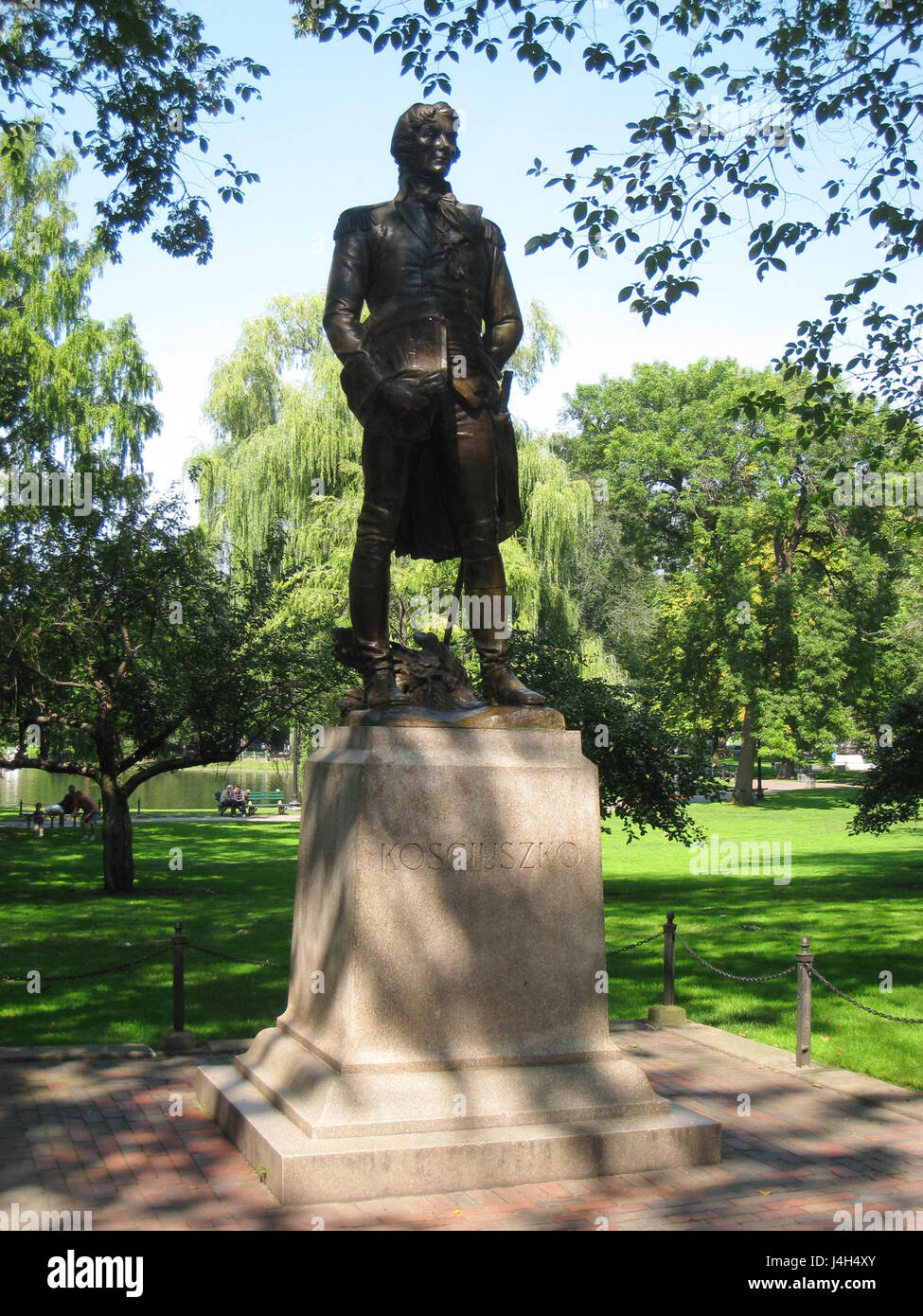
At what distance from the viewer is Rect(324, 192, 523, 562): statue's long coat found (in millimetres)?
6785

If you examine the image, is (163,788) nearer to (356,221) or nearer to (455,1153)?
(356,221)

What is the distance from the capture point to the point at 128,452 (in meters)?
32.3

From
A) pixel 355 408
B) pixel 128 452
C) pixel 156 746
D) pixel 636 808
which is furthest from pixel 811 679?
pixel 355 408

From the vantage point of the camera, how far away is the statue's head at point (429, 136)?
6980 mm

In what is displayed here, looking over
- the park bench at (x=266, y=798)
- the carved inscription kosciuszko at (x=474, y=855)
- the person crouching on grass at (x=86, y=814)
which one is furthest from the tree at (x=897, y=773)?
the park bench at (x=266, y=798)

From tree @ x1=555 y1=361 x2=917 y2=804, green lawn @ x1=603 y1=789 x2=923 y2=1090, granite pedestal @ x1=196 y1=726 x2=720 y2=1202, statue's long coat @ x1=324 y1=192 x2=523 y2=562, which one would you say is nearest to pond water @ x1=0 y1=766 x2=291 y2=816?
tree @ x1=555 y1=361 x2=917 y2=804

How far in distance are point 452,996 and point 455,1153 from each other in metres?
0.72

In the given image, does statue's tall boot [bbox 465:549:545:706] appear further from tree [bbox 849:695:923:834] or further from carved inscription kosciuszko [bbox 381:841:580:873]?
tree [bbox 849:695:923:834]

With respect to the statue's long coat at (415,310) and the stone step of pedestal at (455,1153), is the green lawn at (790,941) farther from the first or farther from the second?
the statue's long coat at (415,310)

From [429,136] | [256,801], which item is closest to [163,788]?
[256,801]

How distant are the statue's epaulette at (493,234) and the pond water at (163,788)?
130 ft

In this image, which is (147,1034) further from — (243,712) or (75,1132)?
(243,712)

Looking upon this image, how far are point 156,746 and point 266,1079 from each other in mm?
13938

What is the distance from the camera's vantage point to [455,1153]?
5.60 meters
